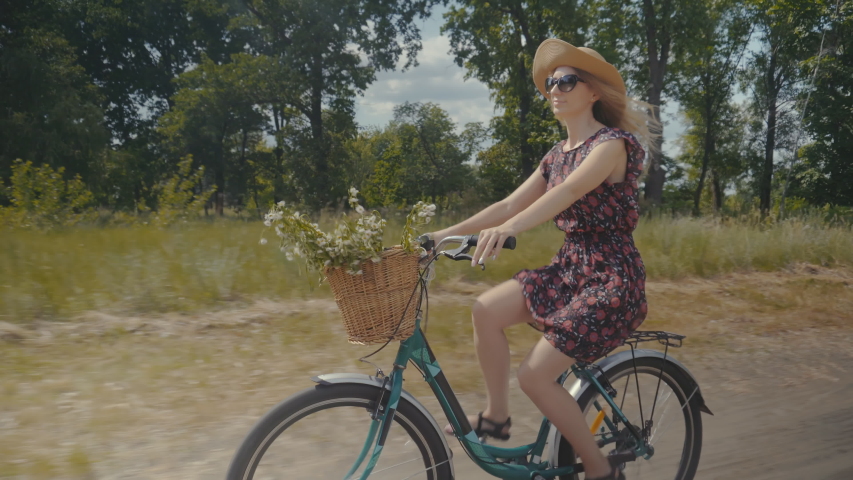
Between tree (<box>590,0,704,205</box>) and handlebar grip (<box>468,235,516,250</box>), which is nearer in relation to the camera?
handlebar grip (<box>468,235,516,250</box>)

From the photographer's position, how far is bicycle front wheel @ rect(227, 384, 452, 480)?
2.33m

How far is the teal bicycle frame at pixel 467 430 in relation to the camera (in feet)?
8.32

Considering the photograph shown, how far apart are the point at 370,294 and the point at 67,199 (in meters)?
13.5

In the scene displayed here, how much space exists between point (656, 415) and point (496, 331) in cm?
99

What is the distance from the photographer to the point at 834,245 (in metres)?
13.2

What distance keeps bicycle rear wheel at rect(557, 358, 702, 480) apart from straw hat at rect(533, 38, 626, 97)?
1232 mm

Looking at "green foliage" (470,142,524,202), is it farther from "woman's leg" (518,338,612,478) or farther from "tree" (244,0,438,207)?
"woman's leg" (518,338,612,478)

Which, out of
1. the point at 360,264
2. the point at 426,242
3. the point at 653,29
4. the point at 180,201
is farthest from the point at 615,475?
the point at 653,29

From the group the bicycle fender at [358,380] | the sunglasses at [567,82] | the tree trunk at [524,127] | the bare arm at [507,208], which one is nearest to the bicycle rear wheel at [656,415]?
the bicycle fender at [358,380]

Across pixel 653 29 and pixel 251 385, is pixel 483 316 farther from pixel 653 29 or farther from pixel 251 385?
pixel 653 29

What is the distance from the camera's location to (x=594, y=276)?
2.73 metres

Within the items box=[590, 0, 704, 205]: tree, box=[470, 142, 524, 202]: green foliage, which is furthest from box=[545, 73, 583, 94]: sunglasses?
box=[470, 142, 524, 202]: green foliage

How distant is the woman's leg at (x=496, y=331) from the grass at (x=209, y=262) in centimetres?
136

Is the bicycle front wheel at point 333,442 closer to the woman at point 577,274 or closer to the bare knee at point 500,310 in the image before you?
the woman at point 577,274
